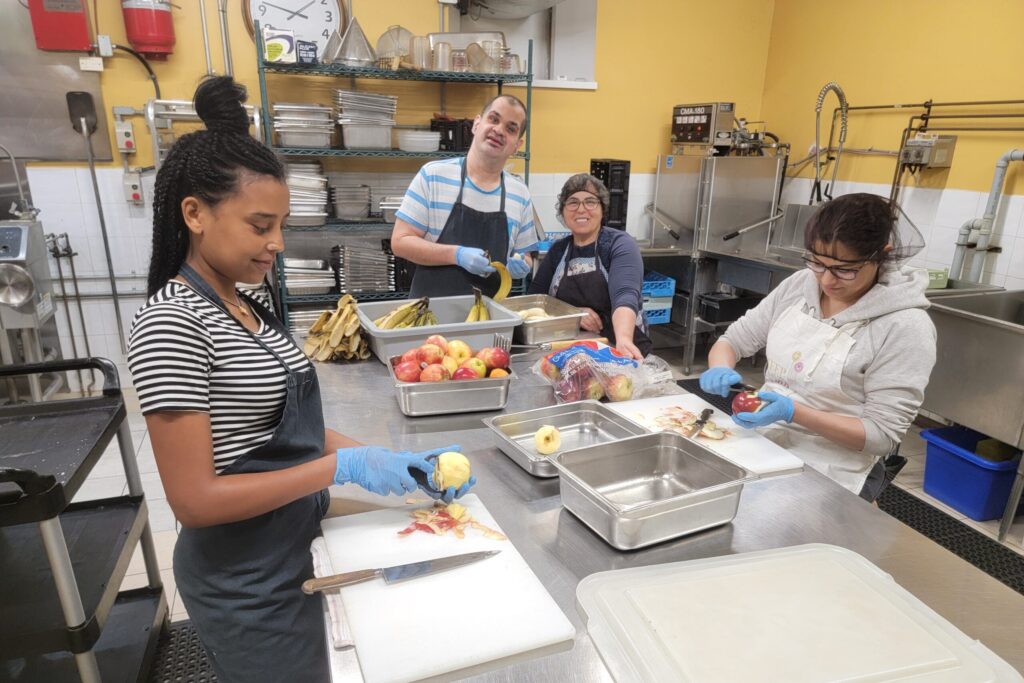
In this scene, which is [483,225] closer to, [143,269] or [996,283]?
[143,269]

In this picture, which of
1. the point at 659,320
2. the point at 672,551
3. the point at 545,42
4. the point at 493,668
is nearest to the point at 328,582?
the point at 493,668

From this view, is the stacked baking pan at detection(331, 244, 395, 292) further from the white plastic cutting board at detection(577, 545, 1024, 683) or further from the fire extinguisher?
the white plastic cutting board at detection(577, 545, 1024, 683)

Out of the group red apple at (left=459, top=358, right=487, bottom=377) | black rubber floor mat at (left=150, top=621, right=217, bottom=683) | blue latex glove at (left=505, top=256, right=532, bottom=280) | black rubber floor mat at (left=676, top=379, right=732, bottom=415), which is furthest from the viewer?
black rubber floor mat at (left=676, top=379, right=732, bottom=415)

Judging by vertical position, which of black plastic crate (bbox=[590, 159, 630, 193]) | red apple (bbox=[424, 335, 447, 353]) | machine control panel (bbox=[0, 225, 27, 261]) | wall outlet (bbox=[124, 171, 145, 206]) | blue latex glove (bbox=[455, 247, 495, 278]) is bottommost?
red apple (bbox=[424, 335, 447, 353])

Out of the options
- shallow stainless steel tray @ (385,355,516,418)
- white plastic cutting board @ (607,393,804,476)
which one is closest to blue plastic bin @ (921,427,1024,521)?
white plastic cutting board @ (607,393,804,476)

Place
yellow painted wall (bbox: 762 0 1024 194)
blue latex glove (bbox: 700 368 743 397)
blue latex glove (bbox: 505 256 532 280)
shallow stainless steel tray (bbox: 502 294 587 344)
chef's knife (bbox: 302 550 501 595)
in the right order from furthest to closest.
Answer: yellow painted wall (bbox: 762 0 1024 194) < blue latex glove (bbox: 505 256 532 280) < shallow stainless steel tray (bbox: 502 294 587 344) < blue latex glove (bbox: 700 368 743 397) < chef's knife (bbox: 302 550 501 595)

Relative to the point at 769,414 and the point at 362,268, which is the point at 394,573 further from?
the point at 362,268

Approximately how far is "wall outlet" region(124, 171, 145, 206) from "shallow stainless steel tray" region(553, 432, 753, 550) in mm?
3959

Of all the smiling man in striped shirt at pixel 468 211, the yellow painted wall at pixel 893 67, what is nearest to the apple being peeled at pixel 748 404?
the smiling man in striped shirt at pixel 468 211

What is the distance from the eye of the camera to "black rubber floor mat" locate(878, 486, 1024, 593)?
2.64 m

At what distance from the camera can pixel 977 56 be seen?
3.73 metres

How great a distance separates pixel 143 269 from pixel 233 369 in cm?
380

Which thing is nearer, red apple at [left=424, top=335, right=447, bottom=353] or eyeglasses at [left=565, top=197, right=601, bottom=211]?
red apple at [left=424, top=335, right=447, bottom=353]

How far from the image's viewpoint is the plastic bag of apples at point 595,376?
1777 millimetres
